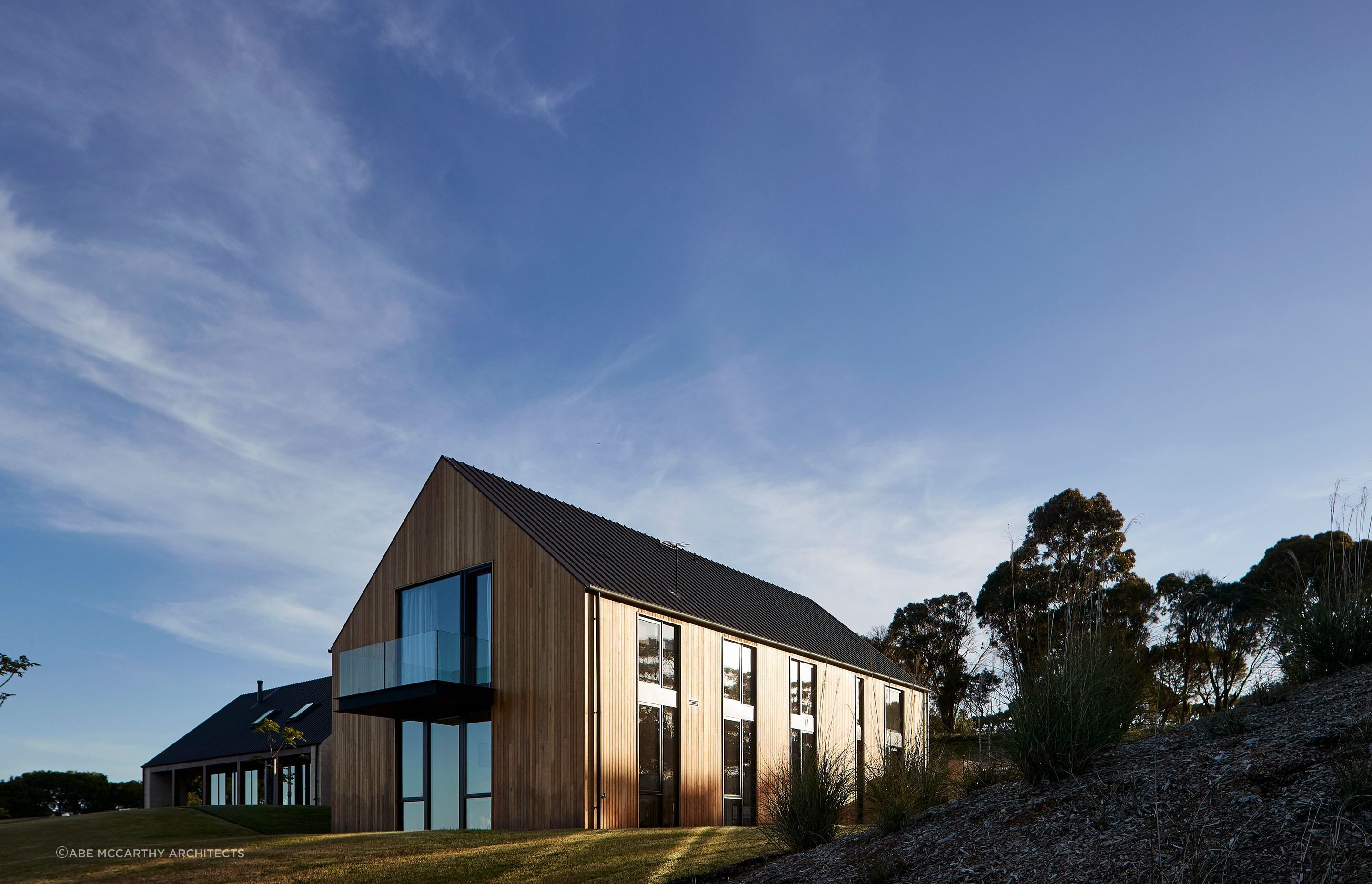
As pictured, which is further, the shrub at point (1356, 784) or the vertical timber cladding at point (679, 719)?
the vertical timber cladding at point (679, 719)

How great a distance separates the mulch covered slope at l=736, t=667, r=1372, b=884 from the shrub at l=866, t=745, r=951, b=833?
18cm

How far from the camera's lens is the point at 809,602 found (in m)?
30.4

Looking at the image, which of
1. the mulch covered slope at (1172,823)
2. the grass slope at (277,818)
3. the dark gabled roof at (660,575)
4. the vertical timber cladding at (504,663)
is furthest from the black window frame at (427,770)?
the mulch covered slope at (1172,823)

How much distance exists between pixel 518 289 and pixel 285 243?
360 centimetres

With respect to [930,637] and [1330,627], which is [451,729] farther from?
[930,637]

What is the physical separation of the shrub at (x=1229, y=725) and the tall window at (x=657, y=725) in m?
11.1

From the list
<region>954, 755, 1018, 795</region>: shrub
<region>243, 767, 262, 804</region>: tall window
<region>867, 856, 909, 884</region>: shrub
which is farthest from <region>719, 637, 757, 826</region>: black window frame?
<region>243, 767, 262, 804</region>: tall window

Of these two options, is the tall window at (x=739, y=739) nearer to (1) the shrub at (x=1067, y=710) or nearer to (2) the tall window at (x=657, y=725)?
(2) the tall window at (x=657, y=725)

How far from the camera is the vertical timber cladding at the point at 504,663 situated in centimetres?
1546

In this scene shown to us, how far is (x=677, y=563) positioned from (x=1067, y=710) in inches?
644

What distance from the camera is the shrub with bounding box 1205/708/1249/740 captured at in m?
6.34

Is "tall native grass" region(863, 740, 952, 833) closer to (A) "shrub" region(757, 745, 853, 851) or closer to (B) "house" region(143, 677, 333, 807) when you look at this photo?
(A) "shrub" region(757, 745, 853, 851)

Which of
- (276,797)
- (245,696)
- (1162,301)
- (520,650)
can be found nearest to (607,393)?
(520,650)

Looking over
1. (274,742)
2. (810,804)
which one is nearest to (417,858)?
(810,804)
